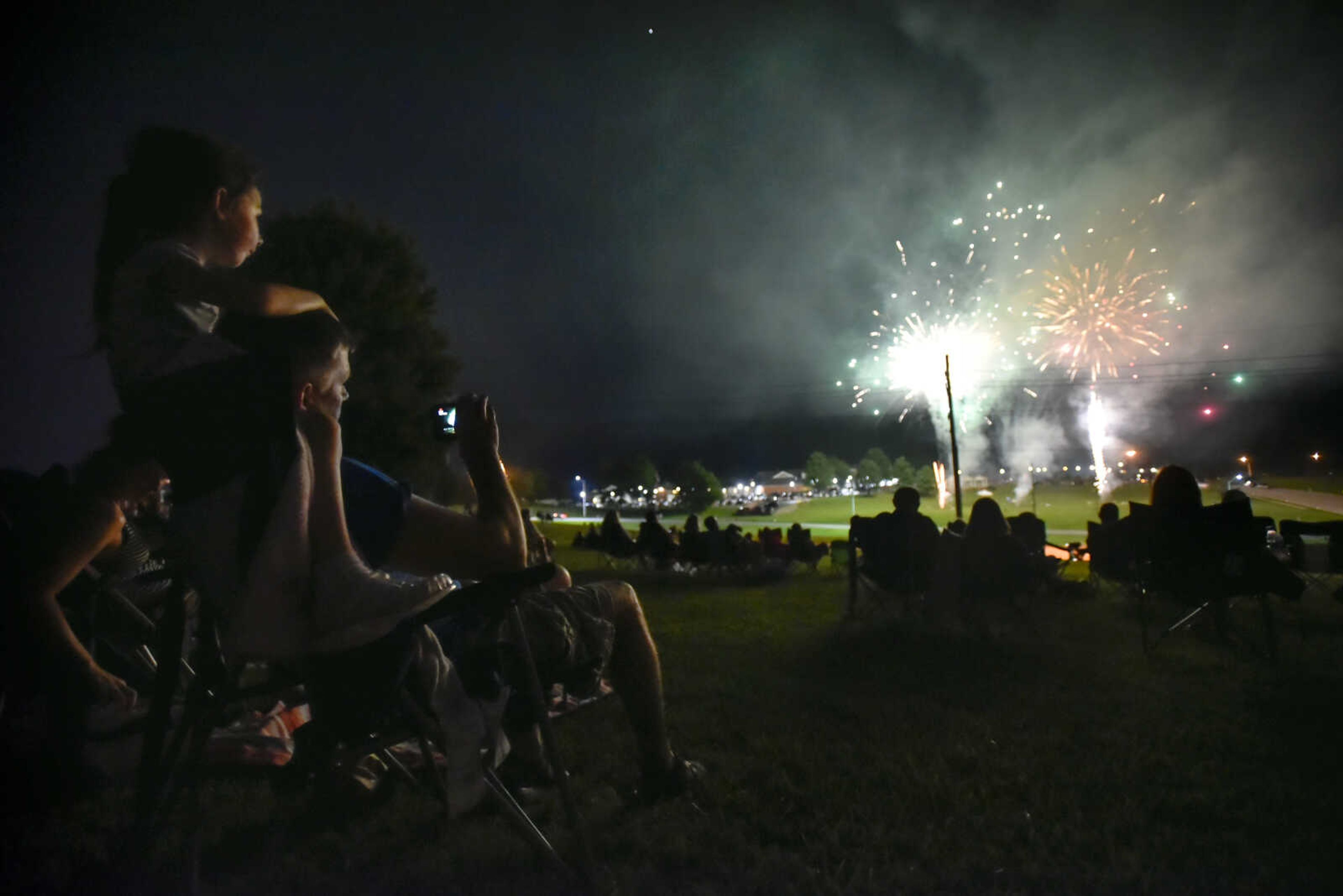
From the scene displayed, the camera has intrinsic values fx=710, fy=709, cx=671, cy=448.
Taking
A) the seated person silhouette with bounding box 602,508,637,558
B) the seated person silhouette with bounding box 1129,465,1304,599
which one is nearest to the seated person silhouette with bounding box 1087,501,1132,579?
the seated person silhouette with bounding box 1129,465,1304,599

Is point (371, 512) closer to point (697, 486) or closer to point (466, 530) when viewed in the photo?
point (466, 530)

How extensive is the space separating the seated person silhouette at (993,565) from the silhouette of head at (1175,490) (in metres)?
1.08

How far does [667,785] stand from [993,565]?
4440 millimetres

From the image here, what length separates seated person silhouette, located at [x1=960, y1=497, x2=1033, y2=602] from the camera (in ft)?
19.2

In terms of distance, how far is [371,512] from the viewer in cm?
Answer: 172

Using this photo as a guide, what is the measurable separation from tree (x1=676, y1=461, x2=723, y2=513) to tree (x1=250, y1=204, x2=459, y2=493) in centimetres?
6496

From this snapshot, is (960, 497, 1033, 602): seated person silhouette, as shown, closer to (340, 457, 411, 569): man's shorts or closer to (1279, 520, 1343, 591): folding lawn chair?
(1279, 520, 1343, 591): folding lawn chair

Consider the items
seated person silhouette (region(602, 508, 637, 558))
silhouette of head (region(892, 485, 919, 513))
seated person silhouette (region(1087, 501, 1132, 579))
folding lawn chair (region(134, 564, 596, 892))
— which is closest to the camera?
folding lawn chair (region(134, 564, 596, 892))

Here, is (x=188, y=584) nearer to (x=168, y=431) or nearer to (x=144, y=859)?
(x=168, y=431)

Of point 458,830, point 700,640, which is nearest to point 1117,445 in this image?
point 700,640

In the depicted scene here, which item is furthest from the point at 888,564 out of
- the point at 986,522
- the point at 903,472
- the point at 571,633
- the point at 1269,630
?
the point at 903,472

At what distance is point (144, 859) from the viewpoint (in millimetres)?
1460

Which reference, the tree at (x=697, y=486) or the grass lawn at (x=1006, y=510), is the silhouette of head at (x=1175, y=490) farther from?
the tree at (x=697, y=486)

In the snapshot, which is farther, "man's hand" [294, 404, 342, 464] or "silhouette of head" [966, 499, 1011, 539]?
"silhouette of head" [966, 499, 1011, 539]
